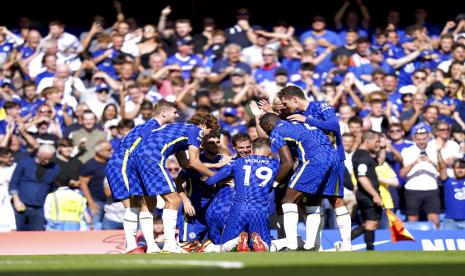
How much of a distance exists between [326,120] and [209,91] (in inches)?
245

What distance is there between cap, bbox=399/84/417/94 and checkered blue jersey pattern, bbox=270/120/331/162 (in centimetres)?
701

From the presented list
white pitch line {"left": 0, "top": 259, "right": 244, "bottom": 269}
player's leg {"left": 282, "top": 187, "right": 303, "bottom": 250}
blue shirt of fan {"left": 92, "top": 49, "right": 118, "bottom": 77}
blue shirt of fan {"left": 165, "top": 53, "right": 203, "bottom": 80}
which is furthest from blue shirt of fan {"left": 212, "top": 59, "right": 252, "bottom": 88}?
white pitch line {"left": 0, "top": 259, "right": 244, "bottom": 269}

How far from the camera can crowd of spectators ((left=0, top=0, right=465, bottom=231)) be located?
17266 mm

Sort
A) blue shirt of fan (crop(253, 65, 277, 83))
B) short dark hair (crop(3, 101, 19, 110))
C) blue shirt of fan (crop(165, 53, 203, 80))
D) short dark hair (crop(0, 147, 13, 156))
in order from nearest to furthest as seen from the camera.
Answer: short dark hair (crop(0, 147, 13, 156)) < short dark hair (crop(3, 101, 19, 110)) < blue shirt of fan (crop(253, 65, 277, 83)) < blue shirt of fan (crop(165, 53, 203, 80))

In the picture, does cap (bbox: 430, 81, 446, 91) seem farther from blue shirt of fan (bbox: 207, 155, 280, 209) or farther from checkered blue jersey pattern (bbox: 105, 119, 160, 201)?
checkered blue jersey pattern (bbox: 105, 119, 160, 201)

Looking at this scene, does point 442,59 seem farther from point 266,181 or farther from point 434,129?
point 266,181

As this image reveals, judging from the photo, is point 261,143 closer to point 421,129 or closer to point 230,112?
point 230,112

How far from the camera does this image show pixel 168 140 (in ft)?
42.5

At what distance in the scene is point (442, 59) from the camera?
21.2m

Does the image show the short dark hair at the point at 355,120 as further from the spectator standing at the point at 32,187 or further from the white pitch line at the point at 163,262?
the white pitch line at the point at 163,262

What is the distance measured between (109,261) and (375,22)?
15.0 meters

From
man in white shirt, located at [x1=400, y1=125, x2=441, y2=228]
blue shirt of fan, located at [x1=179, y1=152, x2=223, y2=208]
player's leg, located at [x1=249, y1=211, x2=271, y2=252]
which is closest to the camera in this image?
player's leg, located at [x1=249, y1=211, x2=271, y2=252]

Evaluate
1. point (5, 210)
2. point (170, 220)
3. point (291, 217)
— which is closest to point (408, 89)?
point (291, 217)

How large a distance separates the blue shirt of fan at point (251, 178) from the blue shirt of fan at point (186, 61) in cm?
734
